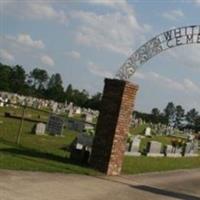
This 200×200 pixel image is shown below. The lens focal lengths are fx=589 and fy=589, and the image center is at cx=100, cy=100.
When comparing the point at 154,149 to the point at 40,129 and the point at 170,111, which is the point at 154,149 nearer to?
the point at 40,129

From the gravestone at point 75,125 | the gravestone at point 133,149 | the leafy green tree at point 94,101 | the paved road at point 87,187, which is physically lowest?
the paved road at point 87,187

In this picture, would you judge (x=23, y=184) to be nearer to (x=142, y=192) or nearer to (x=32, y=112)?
(x=142, y=192)

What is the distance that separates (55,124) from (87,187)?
49.8 ft

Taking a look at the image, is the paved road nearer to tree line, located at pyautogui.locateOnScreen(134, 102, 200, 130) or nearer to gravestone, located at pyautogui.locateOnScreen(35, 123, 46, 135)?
gravestone, located at pyautogui.locateOnScreen(35, 123, 46, 135)

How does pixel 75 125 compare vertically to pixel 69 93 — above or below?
below

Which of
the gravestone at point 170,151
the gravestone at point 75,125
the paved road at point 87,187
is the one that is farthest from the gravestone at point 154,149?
the paved road at point 87,187

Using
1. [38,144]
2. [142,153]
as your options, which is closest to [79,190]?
[38,144]

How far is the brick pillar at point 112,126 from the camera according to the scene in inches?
679

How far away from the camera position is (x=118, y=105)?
56.7ft

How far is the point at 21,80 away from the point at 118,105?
12567cm

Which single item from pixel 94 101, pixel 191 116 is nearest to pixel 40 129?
pixel 94 101

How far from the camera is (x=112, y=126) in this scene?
1733cm

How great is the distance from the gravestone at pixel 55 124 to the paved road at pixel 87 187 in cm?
1075

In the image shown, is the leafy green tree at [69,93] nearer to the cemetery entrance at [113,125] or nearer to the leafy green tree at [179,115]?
the leafy green tree at [179,115]
